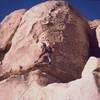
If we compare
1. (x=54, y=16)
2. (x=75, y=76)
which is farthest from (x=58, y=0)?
(x=75, y=76)

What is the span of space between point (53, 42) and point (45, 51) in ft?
0.81

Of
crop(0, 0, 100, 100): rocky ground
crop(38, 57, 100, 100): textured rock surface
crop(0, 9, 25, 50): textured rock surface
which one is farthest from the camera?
crop(0, 9, 25, 50): textured rock surface

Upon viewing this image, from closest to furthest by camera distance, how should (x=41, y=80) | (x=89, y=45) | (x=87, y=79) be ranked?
(x=87, y=79), (x=41, y=80), (x=89, y=45)

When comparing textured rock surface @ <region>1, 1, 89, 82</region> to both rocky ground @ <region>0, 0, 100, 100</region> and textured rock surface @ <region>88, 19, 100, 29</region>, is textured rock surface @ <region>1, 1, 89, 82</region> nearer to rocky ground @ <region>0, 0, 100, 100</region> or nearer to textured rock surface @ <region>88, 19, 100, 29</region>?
rocky ground @ <region>0, 0, 100, 100</region>

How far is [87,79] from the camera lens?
631cm

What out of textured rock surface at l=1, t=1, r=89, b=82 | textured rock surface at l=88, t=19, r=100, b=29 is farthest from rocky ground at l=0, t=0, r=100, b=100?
textured rock surface at l=88, t=19, r=100, b=29

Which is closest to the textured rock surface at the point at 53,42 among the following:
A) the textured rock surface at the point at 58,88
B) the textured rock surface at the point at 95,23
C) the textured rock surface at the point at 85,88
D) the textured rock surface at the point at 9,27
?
the textured rock surface at the point at 9,27

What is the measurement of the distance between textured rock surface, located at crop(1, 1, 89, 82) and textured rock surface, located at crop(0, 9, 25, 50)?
19cm

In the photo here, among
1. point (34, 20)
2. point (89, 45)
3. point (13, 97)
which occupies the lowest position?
point (13, 97)

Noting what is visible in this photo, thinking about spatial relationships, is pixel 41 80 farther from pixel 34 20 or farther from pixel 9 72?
pixel 34 20

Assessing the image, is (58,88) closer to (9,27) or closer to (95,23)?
(9,27)

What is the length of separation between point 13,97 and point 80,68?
135 centimetres

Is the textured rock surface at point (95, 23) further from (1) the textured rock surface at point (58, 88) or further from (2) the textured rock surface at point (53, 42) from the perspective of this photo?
(1) the textured rock surface at point (58, 88)

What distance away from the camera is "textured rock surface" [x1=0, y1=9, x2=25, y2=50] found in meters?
8.93
